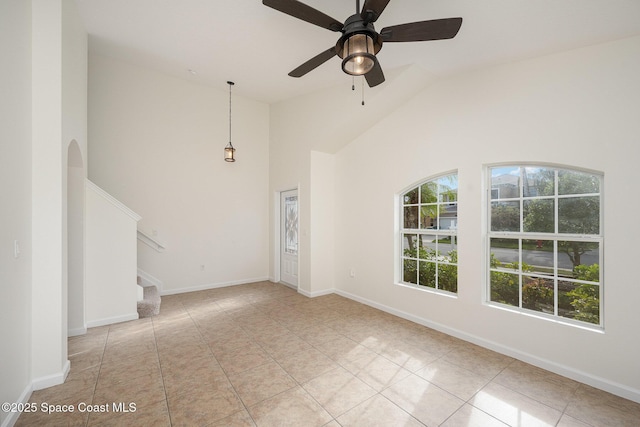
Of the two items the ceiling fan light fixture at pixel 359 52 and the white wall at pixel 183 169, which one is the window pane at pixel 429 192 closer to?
the ceiling fan light fixture at pixel 359 52

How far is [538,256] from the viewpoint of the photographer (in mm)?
2820

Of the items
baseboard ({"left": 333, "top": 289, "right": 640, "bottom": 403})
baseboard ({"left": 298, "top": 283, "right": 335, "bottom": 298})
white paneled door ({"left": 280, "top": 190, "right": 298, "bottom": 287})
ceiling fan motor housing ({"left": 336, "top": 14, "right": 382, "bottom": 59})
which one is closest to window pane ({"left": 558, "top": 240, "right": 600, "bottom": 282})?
baseboard ({"left": 333, "top": 289, "right": 640, "bottom": 403})

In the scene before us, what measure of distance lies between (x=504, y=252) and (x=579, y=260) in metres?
0.62

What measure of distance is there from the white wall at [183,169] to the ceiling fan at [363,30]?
381 cm

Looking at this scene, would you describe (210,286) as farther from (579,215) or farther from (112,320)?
(579,215)

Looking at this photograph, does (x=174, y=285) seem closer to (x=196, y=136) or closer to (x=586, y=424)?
(x=196, y=136)

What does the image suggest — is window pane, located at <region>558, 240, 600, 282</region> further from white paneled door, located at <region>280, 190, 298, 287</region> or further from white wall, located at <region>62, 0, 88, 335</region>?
white wall, located at <region>62, 0, 88, 335</region>

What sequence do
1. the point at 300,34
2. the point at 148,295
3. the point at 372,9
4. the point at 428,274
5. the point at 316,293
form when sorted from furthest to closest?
the point at 316,293 → the point at 148,295 → the point at 428,274 → the point at 300,34 → the point at 372,9

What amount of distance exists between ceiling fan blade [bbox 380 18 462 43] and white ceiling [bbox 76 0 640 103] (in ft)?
2.04

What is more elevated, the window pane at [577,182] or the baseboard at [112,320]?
the window pane at [577,182]

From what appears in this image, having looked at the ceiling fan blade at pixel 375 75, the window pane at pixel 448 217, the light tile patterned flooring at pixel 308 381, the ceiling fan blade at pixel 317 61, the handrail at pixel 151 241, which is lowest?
the light tile patterned flooring at pixel 308 381

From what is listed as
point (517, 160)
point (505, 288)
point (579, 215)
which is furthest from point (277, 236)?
point (579, 215)

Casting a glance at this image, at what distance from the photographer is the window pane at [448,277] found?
11.5ft

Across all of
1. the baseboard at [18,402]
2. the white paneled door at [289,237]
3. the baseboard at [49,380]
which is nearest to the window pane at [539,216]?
the white paneled door at [289,237]
